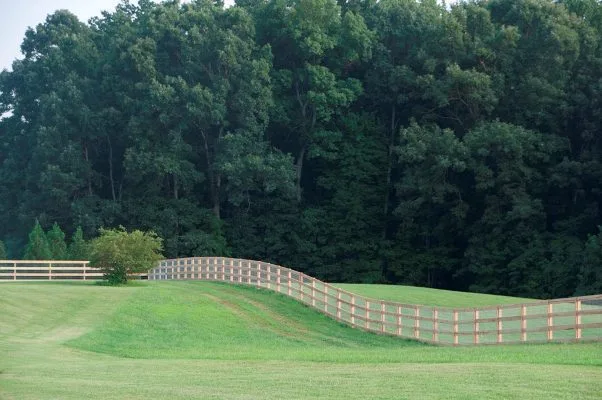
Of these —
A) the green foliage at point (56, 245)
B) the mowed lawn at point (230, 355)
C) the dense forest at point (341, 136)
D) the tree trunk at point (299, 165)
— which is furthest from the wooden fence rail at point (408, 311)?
the tree trunk at point (299, 165)

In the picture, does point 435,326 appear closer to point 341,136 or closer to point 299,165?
point 341,136

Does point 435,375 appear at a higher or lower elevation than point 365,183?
lower

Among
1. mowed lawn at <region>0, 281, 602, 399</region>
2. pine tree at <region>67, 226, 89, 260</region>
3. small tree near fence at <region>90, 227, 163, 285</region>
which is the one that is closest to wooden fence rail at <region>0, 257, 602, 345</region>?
mowed lawn at <region>0, 281, 602, 399</region>

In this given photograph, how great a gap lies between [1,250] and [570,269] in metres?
31.1

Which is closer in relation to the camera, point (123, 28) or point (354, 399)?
point (354, 399)

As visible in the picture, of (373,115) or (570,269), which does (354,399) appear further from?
(373,115)

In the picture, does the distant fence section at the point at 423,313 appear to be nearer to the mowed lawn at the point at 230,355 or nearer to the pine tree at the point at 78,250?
the mowed lawn at the point at 230,355

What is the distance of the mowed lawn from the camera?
57.3 ft

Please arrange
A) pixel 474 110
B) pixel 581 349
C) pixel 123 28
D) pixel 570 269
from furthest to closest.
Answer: pixel 123 28 < pixel 474 110 < pixel 570 269 < pixel 581 349

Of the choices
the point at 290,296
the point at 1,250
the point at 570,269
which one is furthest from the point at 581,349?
the point at 1,250

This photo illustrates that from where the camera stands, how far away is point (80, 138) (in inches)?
3044

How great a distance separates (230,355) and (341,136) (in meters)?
49.6

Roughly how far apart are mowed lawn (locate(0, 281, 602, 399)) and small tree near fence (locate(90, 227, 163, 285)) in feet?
4.32

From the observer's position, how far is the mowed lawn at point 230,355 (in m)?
17.5
